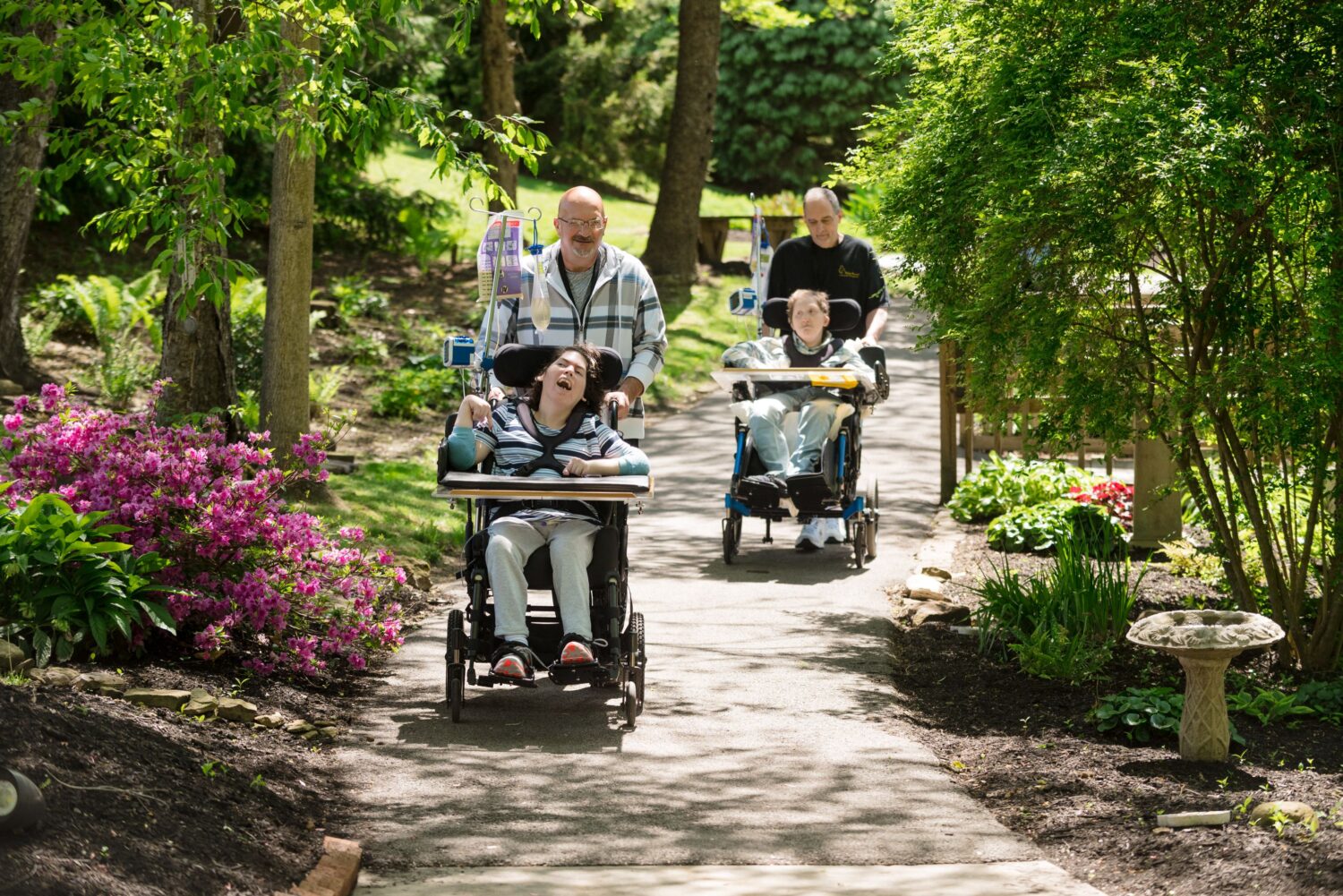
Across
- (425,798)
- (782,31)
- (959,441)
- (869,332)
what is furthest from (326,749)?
(782,31)

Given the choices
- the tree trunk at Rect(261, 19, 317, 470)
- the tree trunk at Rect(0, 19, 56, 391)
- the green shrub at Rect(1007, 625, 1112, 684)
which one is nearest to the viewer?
the green shrub at Rect(1007, 625, 1112, 684)

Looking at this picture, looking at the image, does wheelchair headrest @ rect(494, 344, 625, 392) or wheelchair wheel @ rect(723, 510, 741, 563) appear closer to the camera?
wheelchair headrest @ rect(494, 344, 625, 392)

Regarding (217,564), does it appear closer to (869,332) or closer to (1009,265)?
(1009,265)

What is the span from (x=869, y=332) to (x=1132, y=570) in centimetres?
223

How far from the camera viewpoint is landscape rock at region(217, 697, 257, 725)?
20.0 feet

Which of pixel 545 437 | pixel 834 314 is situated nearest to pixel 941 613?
pixel 834 314

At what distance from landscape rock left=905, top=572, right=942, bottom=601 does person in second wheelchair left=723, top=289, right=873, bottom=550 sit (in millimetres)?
880

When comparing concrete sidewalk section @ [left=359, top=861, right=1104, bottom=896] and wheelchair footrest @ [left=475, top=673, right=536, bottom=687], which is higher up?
wheelchair footrest @ [left=475, top=673, right=536, bottom=687]

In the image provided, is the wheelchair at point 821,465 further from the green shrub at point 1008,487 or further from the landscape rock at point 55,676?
the landscape rock at point 55,676

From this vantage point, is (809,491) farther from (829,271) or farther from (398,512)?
(398,512)

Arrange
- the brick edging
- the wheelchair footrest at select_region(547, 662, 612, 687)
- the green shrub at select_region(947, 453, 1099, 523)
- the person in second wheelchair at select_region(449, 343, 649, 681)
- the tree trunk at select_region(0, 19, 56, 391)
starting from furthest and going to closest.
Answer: the tree trunk at select_region(0, 19, 56, 391) < the green shrub at select_region(947, 453, 1099, 523) < the person in second wheelchair at select_region(449, 343, 649, 681) < the wheelchair footrest at select_region(547, 662, 612, 687) < the brick edging

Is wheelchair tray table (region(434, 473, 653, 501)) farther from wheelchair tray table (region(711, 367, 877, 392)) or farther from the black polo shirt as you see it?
the black polo shirt

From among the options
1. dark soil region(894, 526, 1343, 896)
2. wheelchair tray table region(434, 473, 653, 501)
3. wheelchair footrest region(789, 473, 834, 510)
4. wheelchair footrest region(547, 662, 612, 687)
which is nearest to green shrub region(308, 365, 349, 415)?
wheelchair footrest region(789, 473, 834, 510)

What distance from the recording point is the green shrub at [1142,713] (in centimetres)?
647
